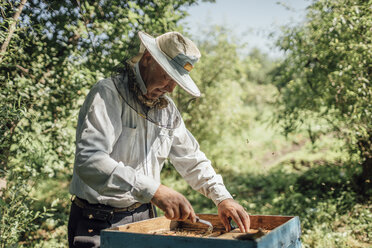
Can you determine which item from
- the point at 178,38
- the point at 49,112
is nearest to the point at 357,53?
the point at 178,38

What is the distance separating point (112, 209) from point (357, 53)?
3859 millimetres

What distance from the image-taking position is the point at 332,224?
15.2 feet

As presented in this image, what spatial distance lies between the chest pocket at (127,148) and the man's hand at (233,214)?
0.62 metres

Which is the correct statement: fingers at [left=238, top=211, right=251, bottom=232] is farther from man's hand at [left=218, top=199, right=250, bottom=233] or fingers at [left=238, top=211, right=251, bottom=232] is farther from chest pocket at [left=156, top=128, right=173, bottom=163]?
chest pocket at [left=156, top=128, right=173, bottom=163]

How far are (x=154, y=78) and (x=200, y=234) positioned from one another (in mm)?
1000

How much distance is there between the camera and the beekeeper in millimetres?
1683

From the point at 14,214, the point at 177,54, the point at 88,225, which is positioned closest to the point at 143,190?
the point at 88,225

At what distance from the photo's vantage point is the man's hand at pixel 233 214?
6.61 feet

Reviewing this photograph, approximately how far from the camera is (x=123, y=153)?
2.01 meters

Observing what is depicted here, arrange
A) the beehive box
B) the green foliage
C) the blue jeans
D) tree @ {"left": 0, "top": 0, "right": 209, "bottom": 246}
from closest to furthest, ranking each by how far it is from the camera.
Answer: the beehive box, the blue jeans, the green foliage, tree @ {"left": 0, "top": 0, "right": 209, "bottom": 246}

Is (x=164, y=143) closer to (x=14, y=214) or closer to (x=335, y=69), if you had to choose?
(x=14, y=214)

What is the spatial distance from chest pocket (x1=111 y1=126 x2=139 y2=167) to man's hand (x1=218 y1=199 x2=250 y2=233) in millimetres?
619

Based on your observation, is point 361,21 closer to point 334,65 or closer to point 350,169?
point 334,65

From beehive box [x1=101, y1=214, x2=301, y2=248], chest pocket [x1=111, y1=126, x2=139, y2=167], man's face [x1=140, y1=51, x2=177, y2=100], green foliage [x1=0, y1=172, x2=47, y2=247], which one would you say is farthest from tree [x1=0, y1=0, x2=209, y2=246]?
beehive box [x1=101, y1=214, x2=301, y2=248]
